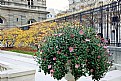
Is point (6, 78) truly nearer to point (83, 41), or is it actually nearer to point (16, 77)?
point (16, 77)

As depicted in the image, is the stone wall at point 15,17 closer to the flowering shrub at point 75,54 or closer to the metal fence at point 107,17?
the metal fence at point 107,17

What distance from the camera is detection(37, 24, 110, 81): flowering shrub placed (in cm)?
338

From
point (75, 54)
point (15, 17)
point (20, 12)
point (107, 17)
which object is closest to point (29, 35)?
point (107, 17)

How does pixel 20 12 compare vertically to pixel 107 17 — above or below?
above

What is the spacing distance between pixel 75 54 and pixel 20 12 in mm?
29380

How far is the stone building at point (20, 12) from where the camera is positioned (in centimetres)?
2953

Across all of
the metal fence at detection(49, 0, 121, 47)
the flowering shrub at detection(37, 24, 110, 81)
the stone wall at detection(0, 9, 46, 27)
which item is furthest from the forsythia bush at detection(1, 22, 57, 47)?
the stone wall at detection(0, 9, 46, 27)

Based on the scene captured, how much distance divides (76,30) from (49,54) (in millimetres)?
714

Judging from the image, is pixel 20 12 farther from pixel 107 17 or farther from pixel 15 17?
pixel 107 17

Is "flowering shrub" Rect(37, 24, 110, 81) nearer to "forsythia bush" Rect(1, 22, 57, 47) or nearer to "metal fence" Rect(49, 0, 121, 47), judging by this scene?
"metal fence" Rect(49, 0, 121, 47)

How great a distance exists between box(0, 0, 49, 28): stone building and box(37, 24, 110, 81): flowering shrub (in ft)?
89.0

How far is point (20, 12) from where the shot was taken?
31.4 metres

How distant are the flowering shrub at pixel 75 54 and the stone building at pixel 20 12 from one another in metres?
27.1

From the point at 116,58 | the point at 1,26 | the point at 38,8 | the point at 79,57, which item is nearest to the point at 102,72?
the point at 79,57
